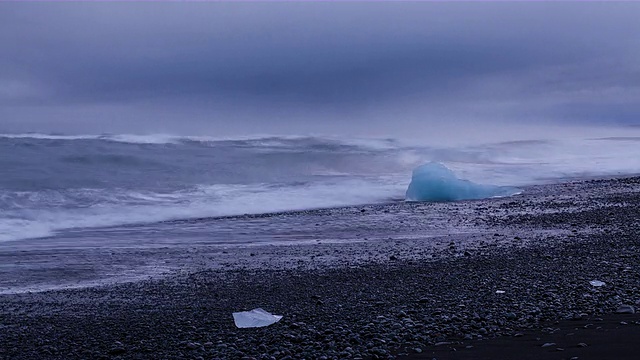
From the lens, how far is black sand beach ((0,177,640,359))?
17.0 feet

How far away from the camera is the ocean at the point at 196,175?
1709 cm

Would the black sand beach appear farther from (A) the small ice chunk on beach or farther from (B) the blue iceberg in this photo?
(B) the blue iceberg

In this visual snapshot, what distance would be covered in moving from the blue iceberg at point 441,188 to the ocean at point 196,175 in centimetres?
155

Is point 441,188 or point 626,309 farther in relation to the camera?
point 441,188

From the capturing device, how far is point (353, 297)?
6.91 meters

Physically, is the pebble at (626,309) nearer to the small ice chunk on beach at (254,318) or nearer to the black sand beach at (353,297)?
the black sand beach at (353,297)

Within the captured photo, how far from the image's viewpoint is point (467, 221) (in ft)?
45.4

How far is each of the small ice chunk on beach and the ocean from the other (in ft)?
26.0

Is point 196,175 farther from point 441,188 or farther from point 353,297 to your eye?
point 353,297

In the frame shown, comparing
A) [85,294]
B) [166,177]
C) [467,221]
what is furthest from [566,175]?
[85,294]

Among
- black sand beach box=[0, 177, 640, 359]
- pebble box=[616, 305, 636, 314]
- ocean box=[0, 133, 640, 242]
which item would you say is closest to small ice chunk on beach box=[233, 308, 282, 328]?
black sand beach box=[0, 177, 640, 359]

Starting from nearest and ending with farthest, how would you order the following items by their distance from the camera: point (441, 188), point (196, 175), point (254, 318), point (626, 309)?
point (626, 309)
point (254, 318)
point (441, 188)
point (196, 175)

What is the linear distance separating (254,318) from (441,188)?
45.0 ft

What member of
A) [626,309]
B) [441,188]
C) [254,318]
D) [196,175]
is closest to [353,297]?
[254,318]
